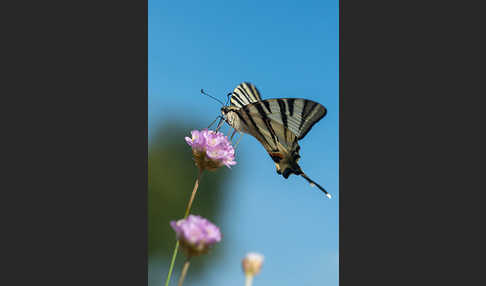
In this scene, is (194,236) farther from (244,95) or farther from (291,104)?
(244,95)

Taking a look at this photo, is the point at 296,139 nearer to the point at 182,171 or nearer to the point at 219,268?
the point at 219,268

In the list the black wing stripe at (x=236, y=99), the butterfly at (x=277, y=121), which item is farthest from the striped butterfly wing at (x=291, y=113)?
the black wing stripe at (x=236, y=99)

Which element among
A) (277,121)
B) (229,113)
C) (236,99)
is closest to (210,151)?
(229,113)

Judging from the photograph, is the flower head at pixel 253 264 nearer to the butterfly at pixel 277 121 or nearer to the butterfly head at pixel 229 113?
the butterfly at pixel 277 121

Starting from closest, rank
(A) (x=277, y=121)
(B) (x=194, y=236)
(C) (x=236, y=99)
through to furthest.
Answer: (B) (x=194, y=236)
(A) (x=277, y=121)
(C) (x=236, y=99)

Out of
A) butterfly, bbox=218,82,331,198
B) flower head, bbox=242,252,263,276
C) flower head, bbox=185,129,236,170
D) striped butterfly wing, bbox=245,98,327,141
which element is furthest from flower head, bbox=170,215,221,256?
striped butterfly wing, bbox=245,98,327,141

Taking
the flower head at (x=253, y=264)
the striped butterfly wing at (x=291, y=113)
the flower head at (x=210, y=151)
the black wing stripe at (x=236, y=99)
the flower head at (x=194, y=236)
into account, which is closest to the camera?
the flower head at (x=253, y=264)

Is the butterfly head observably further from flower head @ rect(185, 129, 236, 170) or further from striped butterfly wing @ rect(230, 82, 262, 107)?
flower head @ rect(185, 129, 236, 170)
